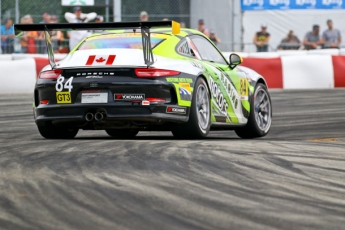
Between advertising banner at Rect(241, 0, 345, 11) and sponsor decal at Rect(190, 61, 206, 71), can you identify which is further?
advertising banner at Rect(241, 0, 345, 11)

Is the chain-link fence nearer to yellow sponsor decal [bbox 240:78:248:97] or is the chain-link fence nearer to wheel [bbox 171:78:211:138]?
yellow sponsor decal [bbox 240:78:248:97]

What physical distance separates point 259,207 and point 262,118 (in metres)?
6.32

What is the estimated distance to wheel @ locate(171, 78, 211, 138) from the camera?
1002 centimetres

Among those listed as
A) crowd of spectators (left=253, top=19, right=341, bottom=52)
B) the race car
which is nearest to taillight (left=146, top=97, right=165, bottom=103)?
the race car

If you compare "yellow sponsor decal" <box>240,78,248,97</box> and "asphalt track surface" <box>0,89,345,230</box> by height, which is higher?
"yellow sponsor decal" <box>240,78,248,97</box>

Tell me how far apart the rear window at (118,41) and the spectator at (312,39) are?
13.8m

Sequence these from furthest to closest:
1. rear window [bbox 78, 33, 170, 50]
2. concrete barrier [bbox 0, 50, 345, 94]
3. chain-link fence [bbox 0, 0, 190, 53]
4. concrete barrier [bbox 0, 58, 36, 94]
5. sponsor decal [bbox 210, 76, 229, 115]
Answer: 1. chain-link fence [bbox 0, 0, 190, 53]
2. concrete barrier [bbox 0, 50, 345, 94]
3. concrete barrier [bbox 0, 58, 36, 94]
4. sponsor decal [bbox 210, 76, 229, 115]
5. rear window [bbox 78, 33, 170, 50]

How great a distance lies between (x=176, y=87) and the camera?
9828 millimetres

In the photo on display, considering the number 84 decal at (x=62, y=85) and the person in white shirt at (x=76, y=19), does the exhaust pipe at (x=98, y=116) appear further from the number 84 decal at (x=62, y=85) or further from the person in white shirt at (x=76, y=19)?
the person in white shirt at (x=76, y=19)

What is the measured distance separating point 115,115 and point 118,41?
0.96 metres

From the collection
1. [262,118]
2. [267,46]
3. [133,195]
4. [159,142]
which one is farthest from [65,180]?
[267,46]

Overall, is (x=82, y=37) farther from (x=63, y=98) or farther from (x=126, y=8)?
(x=63, y=98)

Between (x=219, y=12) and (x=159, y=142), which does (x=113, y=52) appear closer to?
(x=159, y=142)

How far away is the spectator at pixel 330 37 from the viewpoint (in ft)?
78.6
